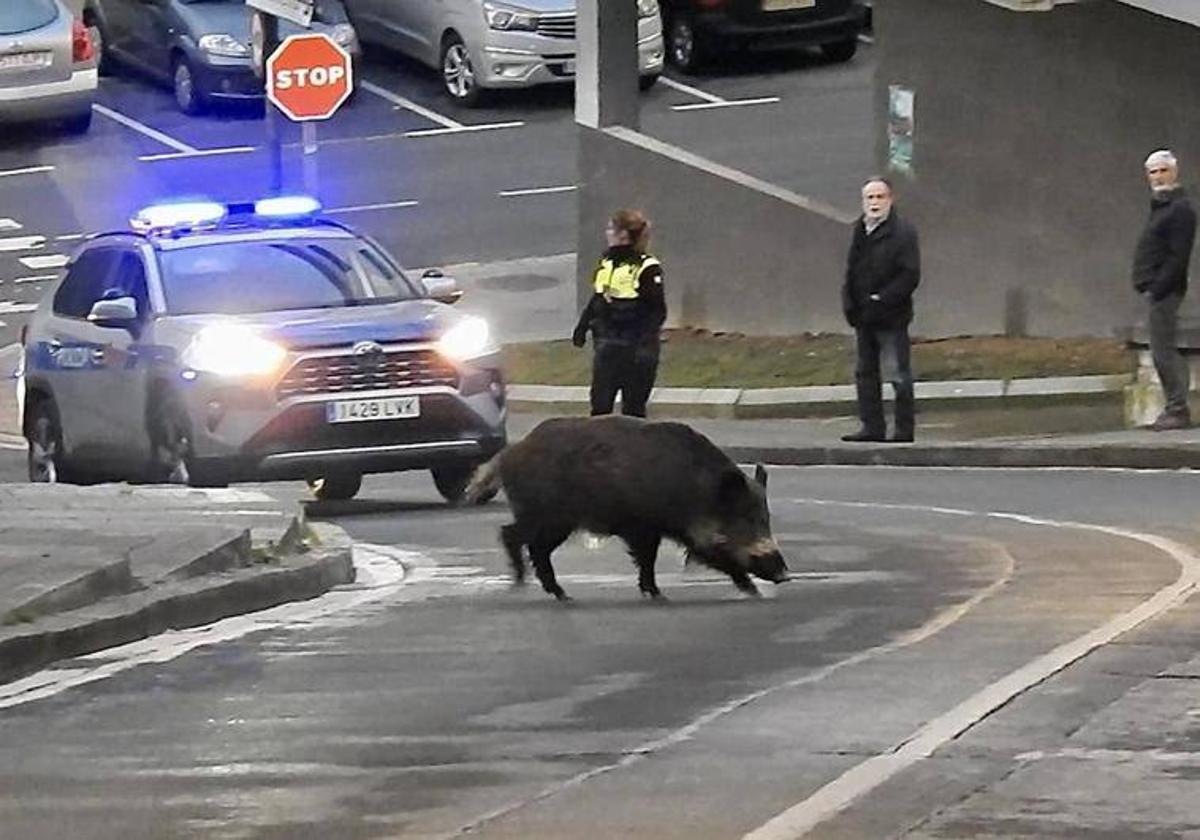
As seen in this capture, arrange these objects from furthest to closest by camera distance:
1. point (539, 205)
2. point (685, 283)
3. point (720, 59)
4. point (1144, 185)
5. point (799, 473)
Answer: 1. point (720, 59)
2. point (539, 205)
3. point (685, 283)
4. point (1144, 185)
5. point (799, 473)

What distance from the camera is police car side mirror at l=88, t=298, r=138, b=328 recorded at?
17422 millimetres

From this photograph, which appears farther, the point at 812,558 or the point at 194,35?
the point at 194,35

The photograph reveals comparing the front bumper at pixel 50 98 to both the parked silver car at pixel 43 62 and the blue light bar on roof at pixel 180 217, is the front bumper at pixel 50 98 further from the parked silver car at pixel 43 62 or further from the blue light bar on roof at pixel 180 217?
the blue light bar on roof at pixel 180 217

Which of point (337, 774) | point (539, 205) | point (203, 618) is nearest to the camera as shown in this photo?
point (337, 774)

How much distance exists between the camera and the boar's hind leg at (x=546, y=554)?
1240 centimetres

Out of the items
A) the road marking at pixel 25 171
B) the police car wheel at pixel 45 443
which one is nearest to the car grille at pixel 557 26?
the road marking at pixel 25 171

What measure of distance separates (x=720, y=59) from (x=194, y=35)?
612cm

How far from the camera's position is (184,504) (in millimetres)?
14914

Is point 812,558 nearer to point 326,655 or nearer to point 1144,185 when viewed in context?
point 326,655

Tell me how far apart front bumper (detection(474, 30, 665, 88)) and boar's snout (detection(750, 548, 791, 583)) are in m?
22.0

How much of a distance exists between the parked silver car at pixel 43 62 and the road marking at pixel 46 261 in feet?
12.0

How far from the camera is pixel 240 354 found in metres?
16.7

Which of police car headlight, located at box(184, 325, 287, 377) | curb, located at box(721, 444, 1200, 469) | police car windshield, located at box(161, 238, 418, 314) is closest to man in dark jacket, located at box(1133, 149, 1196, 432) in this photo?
curb, located at box(721, 444, 1200, 469)

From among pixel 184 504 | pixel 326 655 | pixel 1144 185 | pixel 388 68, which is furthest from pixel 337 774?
pixel 388 68
